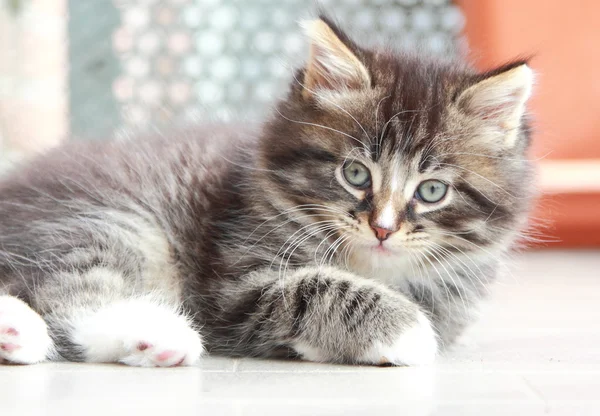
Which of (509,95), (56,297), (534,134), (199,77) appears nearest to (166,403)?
(56,297)

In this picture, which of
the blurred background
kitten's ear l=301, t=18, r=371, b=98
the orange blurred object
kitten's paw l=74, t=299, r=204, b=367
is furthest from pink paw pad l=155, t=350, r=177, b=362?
the orange blurred object

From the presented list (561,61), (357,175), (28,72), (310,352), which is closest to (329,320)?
(310,352)

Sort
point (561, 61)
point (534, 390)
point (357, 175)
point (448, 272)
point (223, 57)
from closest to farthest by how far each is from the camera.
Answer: point (534, 390) → point (357, 175) → point (448, 272) → point (561, 61) → point (223, 57)

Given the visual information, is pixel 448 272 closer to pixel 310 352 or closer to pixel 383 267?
pixel 383 267

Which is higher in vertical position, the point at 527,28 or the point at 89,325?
the point at 527,28

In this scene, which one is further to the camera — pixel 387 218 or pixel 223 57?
pixel 223 57

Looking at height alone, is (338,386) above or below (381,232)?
below

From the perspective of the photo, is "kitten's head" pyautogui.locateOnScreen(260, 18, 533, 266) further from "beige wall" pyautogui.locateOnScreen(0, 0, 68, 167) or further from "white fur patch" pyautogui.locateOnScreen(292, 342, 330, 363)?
"beige wall" pyautogui.locateOnScreen(0, 0, 68, 167)

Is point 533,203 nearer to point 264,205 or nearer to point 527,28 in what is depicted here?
point 264,205

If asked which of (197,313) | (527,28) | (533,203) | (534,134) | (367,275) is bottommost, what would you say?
(197,313)
